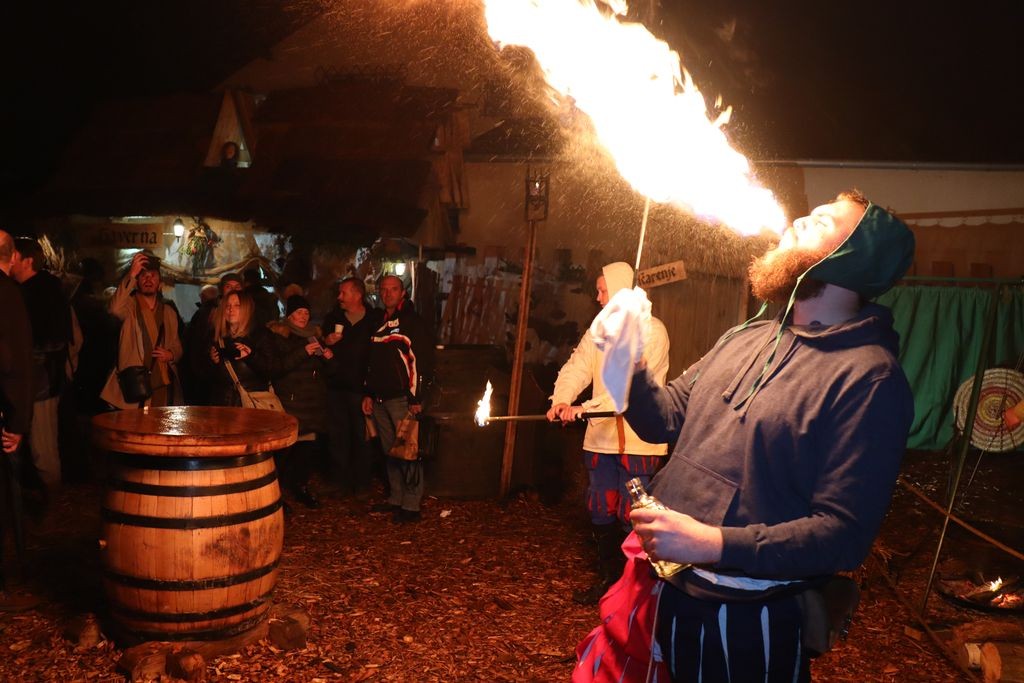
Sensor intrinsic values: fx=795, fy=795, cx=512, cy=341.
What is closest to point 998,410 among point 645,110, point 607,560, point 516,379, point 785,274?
point 607,560

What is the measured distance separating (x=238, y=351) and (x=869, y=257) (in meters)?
5.96

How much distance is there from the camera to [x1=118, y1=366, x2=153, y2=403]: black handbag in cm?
694

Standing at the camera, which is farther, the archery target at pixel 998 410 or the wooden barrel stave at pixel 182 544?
the archery target at pixel 998 410

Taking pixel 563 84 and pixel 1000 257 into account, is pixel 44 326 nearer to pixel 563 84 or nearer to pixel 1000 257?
pixel 563 84

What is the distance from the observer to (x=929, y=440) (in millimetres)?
8289

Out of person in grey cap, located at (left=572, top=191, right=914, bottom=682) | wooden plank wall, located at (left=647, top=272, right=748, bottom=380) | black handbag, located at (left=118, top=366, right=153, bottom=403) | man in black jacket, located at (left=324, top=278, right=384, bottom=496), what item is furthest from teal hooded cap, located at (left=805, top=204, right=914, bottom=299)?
wooden plank wall, located at (left=647, top=272, right=748, bottom=380)

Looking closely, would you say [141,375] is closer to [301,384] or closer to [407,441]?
[301,384]

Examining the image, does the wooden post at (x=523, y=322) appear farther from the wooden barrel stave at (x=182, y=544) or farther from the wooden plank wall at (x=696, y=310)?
the wooden barrel stave at (x=182, y=544)

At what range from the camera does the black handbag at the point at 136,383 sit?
6938mm

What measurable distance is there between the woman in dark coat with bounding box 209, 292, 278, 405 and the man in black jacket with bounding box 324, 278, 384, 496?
766mm

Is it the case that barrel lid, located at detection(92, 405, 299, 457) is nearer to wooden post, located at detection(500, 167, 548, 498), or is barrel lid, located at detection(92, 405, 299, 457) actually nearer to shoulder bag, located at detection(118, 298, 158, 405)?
shoulder bag, located at detection(118, 298, 158, 405)

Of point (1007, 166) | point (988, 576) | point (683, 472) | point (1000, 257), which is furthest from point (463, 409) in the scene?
point (1007, 166)

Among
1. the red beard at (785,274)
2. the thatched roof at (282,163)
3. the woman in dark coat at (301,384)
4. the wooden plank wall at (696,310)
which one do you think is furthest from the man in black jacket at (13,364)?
the thatched roof at (282,163)

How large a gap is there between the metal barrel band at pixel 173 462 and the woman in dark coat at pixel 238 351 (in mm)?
2924
